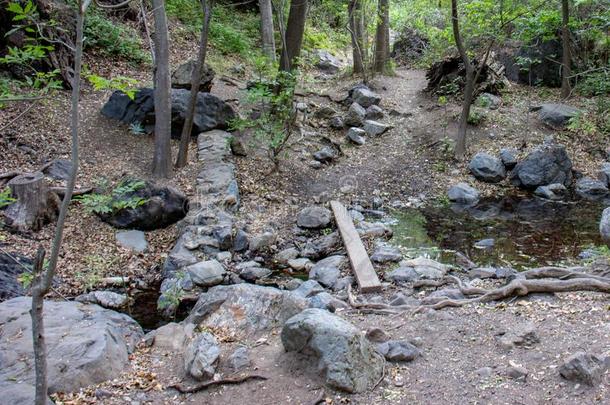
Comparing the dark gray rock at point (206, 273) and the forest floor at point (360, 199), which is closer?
the forest floor at point (360, 199)

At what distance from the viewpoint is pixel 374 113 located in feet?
45.2

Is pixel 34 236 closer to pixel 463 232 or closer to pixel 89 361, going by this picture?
pixel 89 361

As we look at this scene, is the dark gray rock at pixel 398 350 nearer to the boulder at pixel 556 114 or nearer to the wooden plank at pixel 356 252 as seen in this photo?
the wooden plank at pixel 356 252

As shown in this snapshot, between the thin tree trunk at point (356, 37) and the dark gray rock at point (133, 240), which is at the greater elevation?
the thin tree trunk at point (356, 37)

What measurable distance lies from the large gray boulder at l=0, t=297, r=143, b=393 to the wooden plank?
2.75 metres

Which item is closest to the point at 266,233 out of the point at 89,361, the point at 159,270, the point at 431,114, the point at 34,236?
the point at 159,270

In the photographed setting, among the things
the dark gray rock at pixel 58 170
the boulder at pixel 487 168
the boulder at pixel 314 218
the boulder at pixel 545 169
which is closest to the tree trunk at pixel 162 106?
the dark gray rock at pixel 58 170

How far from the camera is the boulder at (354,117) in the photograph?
13.2 m

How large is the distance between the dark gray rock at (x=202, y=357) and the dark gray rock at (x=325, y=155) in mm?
7340

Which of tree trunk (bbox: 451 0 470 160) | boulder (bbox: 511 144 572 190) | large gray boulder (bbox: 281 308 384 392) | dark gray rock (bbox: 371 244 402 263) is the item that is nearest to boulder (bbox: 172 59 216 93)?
tree trunk (bbox: 451 0 470 160)

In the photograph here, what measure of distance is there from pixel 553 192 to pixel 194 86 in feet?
24.4

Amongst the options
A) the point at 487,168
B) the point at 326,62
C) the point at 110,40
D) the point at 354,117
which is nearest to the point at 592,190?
the point at 487,168

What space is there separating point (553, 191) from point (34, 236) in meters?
9.56

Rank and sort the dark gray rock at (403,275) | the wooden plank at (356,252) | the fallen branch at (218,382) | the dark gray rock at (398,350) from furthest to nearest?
the dark gray rock at (403,275) < the wooden plank at (356,252) < the dark gray rock at (398,350) < the fallen branch at (218,382)
